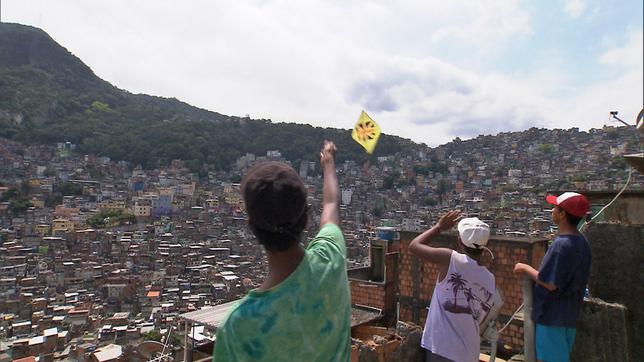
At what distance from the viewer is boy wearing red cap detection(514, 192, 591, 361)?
218 centimetres

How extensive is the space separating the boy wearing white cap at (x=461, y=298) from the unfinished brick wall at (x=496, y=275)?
84.6 inches

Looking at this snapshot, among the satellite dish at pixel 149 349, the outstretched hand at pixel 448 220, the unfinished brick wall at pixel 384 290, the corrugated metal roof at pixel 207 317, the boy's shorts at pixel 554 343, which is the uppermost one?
the outstretched hand at pixel 448 220

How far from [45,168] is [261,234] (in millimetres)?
77152

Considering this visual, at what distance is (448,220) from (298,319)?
1.45 m

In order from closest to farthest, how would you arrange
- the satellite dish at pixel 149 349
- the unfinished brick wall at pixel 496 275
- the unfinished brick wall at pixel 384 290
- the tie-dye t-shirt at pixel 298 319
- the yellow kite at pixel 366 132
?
the tie-dye t-shirt at pixel 298 319 < the yellow kite at pixel 366 132 < the unfinished brick wall at pixel 496 275 < the unfinished brick wall at pixel 384 290 < the satellite dish at pixel 149 349

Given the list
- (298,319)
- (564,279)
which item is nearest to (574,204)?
(564,279)

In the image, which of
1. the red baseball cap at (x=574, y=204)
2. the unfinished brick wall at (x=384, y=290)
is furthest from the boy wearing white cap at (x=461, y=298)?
the unfinished brick wall at (x=384, y=290)

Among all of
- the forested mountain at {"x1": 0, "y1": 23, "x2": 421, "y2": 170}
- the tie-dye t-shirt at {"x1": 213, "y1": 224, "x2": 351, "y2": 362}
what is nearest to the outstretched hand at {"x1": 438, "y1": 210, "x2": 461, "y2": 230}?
the tie-dye t-shirt at {"x1": 213, "y1": 224, "x2": 351, "y2": 362}

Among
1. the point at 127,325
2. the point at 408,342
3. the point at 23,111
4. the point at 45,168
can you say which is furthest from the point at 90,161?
the point at 408,342

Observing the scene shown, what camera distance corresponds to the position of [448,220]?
93.0 inches

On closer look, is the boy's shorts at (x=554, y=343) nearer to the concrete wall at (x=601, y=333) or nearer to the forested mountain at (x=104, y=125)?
the concrete wall at (x=601, y=333)

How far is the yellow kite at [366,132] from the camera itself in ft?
7.66

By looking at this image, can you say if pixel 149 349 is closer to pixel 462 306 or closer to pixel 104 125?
pixel 462 306

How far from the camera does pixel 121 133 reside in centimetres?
8469
